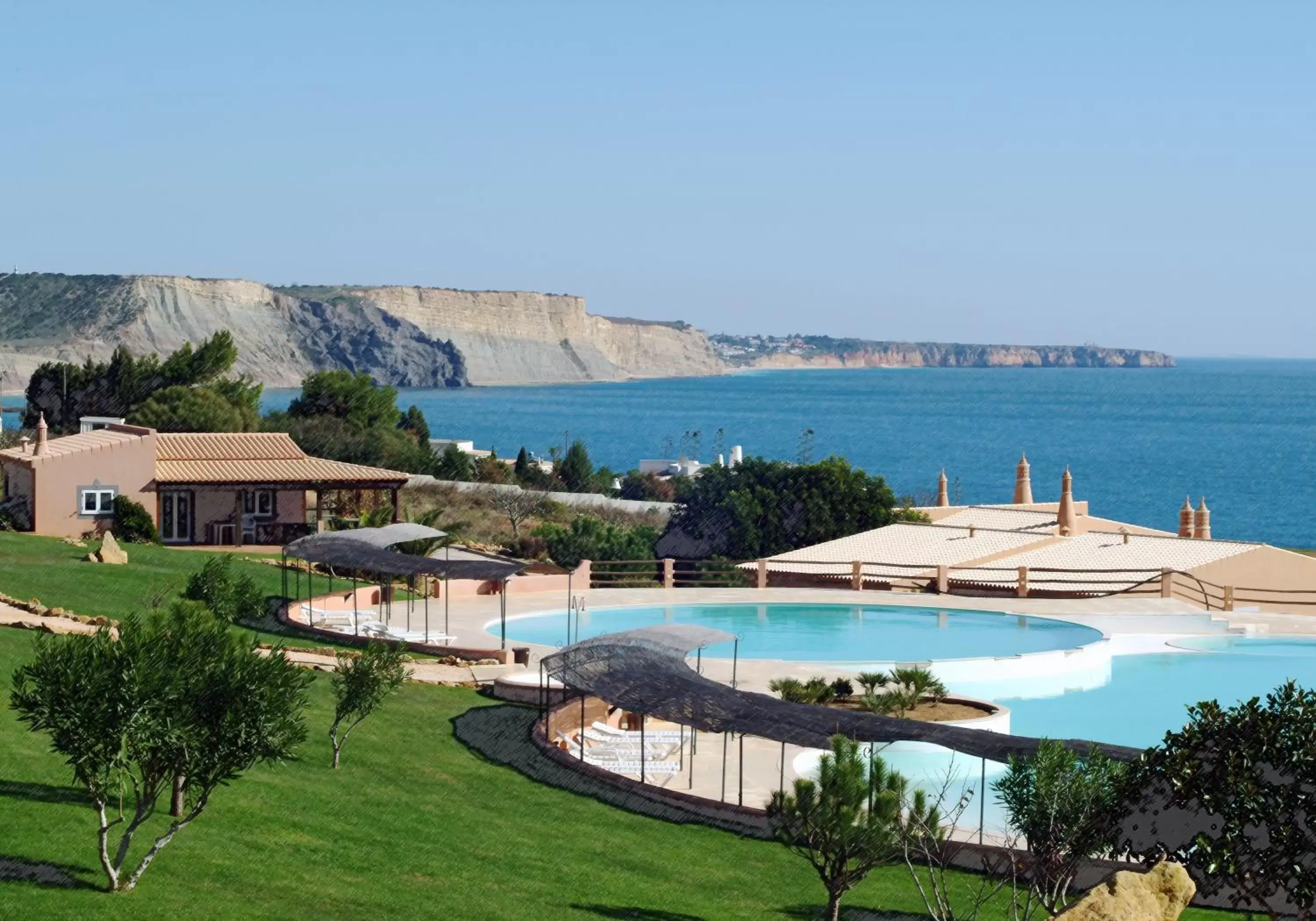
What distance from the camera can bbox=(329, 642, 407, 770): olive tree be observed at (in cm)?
1917

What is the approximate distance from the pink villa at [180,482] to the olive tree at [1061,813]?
27735 mm

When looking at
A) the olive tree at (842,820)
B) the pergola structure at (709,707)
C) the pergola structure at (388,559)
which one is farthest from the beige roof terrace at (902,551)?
the olive tree at (842,820)

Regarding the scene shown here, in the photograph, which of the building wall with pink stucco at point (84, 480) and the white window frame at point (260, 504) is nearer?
the building wall with pink stucco at point (84, 480)

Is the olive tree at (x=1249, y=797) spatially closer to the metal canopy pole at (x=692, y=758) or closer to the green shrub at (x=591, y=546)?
the metal canopy pole at (x=692, y=758)

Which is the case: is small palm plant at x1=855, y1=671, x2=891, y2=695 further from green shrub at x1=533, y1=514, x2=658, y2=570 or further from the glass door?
the glass door

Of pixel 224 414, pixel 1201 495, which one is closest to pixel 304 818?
pixel 224 414

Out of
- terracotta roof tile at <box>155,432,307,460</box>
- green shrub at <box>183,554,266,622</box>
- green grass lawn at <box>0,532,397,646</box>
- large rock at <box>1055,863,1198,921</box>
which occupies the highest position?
terracotta roof tile at <box>155,432,307,460</box>

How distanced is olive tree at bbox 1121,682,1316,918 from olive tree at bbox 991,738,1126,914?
2.82 feet

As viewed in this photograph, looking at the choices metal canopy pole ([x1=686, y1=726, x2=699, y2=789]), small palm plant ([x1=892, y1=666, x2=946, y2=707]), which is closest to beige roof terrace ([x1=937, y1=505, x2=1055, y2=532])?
small palm plant ([x1=892, y1=666, x2=946, y2=707])

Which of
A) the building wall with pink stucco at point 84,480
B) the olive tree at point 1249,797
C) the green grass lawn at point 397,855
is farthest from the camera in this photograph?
the building wall with pink stucco at point 84,480

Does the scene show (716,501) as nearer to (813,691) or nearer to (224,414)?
(224,414)

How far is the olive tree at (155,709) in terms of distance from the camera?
40.9 feet

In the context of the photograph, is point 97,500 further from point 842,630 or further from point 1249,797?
point 1249,797

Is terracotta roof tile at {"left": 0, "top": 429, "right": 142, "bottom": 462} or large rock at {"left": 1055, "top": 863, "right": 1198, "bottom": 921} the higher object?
terracotta roof tile at {"left": 0, "top": 429, "right": 142, "bottom": 462}
